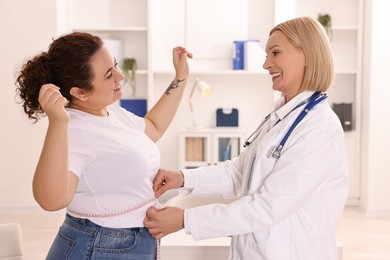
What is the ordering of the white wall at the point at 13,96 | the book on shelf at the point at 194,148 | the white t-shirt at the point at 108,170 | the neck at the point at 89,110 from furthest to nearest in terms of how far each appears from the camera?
the book on shelf at the point at 194,148 → the white wall at the point at 13,96 → the neck at the point at 89,110 → the white t-shirt at the point at 108,170

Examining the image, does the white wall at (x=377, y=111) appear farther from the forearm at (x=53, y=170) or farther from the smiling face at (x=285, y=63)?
the forearm at (x=53, y=170)

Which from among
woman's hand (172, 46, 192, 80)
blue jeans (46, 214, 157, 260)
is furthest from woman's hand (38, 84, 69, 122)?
woman's hand (172, 46, 192, 80)

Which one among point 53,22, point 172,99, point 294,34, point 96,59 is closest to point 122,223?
point 96,59

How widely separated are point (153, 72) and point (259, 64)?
1051 millimetres

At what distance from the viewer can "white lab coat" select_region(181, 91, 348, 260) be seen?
6.05ft

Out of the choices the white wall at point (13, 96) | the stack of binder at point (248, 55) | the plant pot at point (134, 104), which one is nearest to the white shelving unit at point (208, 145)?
the plant pot at point (134, 104)

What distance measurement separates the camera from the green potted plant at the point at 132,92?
6152 millimetres

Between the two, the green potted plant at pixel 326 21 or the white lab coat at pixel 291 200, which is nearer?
the white lab coat at pixel 291 200

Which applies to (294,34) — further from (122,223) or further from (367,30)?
(367,30)

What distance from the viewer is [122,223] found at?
176 cm

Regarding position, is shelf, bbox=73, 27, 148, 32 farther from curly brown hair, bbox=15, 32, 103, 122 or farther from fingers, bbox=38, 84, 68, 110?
fingers, bbox=38, 84, 68, 110

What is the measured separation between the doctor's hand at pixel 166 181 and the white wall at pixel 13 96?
3727 mm

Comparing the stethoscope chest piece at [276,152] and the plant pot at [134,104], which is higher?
the stethoscope chest piece at [276,152]

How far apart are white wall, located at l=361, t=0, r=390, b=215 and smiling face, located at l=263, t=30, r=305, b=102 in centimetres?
383
